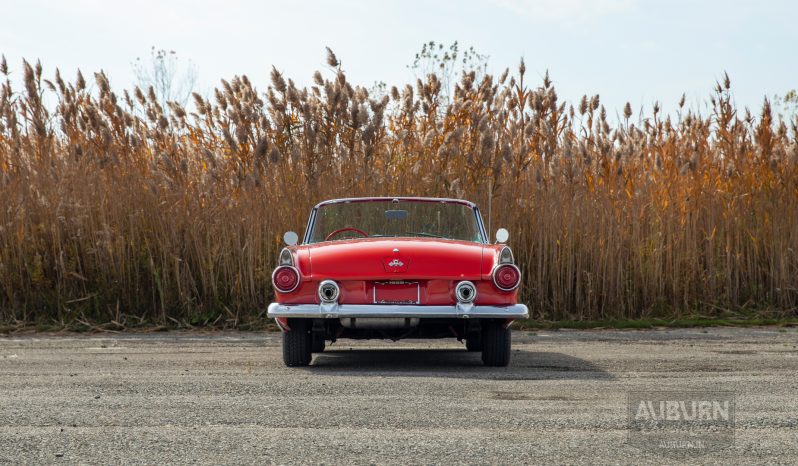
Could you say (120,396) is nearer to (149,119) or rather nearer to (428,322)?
(428,322)

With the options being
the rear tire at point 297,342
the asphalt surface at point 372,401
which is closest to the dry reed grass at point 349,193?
the asphalt surface at point 372,401

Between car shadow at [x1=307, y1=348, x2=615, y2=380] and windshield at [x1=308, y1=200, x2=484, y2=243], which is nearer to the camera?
car shadow at [x1=307, y1=348, x2=615, y2=380]

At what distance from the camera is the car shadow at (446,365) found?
Result: 671 cm

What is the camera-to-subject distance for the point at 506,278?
275 inches

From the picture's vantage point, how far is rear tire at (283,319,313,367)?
7160mm

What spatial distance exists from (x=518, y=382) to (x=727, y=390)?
46.4 inches

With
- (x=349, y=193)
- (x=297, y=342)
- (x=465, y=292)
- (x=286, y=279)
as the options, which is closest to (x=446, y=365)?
(x=465, y=292)

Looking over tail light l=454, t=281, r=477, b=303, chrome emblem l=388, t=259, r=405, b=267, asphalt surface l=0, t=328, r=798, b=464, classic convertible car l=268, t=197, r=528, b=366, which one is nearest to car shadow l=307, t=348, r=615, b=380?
asphalt surface l=0, t=328, r=798, b=464

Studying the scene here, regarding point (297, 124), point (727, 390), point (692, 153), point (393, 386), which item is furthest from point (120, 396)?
point (692, 153)

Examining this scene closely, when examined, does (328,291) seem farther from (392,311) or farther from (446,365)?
(446,365)

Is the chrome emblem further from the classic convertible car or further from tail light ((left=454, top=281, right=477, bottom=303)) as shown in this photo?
tail light ((left=454, top=281, right=477, bottom=303))

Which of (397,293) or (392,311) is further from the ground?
(397,293)

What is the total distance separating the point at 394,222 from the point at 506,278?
4.67 ft

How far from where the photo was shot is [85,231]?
10.4m
